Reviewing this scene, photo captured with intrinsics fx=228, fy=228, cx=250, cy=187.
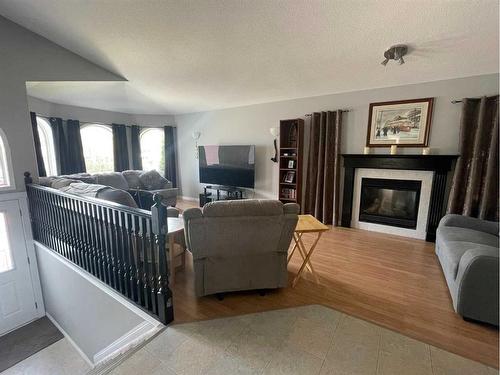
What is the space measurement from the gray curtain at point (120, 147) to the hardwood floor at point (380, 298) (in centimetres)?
405

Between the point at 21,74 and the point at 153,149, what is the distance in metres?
3.66

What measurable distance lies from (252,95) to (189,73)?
4.04ft

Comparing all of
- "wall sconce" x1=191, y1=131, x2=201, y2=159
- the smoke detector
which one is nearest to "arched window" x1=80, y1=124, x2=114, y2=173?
"wall sconce" x1=191, y1=131, x2=201, y2=159

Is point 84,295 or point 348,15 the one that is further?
point 84,295

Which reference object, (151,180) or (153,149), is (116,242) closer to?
(151,180)

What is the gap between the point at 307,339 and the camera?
159 cm

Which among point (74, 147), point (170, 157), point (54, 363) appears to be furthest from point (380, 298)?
point (74, 147)

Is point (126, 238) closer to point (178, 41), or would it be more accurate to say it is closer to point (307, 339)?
point (307, 339)

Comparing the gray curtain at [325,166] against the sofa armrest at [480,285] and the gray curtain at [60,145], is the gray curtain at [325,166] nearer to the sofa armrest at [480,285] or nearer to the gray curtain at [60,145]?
the sofa armrest at [480,285]

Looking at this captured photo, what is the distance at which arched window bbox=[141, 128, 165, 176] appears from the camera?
6.36 m

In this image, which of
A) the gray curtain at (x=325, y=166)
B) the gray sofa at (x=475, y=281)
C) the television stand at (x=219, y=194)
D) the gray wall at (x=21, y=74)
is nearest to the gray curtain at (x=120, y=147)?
the television stand at (x=219, y=194)

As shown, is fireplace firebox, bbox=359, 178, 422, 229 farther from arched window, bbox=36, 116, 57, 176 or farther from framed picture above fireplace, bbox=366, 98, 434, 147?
arched window, bbox=36, 116, 57, 176

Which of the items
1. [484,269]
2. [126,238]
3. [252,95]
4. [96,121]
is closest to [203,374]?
[126,238]

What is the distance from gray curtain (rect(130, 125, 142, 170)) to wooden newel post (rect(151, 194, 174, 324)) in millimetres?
5142
